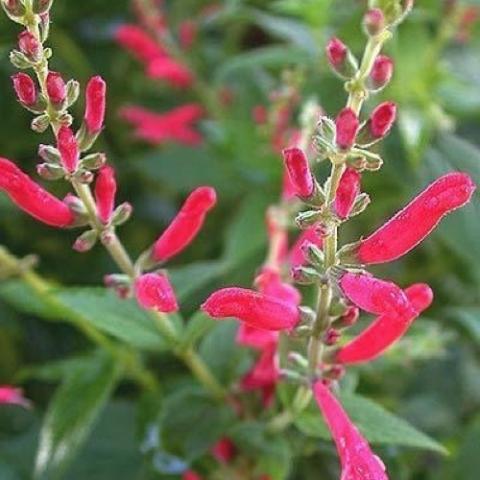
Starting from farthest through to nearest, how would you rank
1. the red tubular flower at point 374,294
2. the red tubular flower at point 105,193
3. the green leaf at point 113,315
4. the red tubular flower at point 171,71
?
the red tubular flower at point 171,71, the green leaf at point 113,315, the red tubular flower at point 105,193, the red tubular flower at point 374,294

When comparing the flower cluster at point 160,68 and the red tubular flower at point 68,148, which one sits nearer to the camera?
the red tubular flower at point 68,148

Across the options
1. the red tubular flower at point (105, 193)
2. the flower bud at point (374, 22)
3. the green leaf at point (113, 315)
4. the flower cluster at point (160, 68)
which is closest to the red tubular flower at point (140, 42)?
the flower cluster at point (160, 68)

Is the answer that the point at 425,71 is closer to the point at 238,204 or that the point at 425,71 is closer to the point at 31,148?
the point at 238,204

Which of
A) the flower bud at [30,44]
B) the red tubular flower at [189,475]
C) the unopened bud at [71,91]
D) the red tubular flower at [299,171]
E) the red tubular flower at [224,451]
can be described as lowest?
the red tubular flower at [189,475]

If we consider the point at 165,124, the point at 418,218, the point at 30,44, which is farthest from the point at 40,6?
the point at 165,124

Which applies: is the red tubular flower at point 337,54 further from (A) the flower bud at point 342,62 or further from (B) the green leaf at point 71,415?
(B) the green leaf at point 71,415

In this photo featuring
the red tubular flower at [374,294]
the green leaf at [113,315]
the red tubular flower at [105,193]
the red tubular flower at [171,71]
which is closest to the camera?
the red tubular flower at [374,294]

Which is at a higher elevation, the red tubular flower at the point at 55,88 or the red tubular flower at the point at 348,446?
the red tubular flower at the point at 55,88
